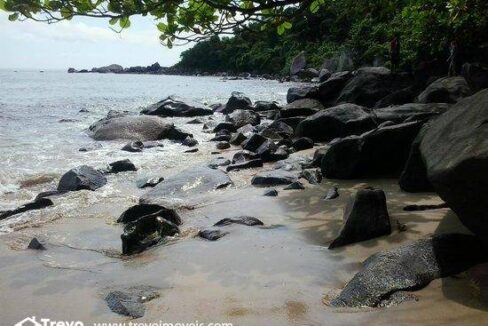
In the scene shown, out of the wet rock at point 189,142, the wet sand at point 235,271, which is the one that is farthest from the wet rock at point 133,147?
the wet sand at point 235,271

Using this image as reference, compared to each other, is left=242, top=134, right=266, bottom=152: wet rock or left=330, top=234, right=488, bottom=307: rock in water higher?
left=330, top=234, right=488, bottom=307: rock in water

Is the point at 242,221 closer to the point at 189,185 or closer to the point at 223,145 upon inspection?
the point at 189,185

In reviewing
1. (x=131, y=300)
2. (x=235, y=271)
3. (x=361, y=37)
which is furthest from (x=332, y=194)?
(x=361, y=37)

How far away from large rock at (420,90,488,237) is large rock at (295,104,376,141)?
5168mm

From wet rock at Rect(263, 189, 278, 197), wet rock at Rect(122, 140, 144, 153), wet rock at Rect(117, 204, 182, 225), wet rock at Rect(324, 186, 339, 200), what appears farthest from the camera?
wet rock at Rect(122, 140, 144, 153)

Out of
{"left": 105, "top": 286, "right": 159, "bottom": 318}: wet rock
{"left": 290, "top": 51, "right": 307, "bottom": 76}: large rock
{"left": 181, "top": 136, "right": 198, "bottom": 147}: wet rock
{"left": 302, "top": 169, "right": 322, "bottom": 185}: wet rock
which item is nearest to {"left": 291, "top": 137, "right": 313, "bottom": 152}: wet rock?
{"left": 302, "top": 169, "right": 322, "bottom": 185}: wet rock

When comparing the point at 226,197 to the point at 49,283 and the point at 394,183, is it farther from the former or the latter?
the point at 49,283

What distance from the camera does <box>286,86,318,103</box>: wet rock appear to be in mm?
15234

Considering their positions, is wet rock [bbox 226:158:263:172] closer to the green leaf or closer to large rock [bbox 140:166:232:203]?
large rock [bbox 140:166:232:203]

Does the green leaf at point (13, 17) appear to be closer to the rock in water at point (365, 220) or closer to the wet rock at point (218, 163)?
the rock in water at point (365, 220)

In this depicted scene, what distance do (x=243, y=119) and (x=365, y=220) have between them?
9.96 m

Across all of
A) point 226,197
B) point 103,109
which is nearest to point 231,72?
point 103,109

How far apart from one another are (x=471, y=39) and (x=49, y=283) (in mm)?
12278

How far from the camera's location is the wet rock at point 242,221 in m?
4.52
